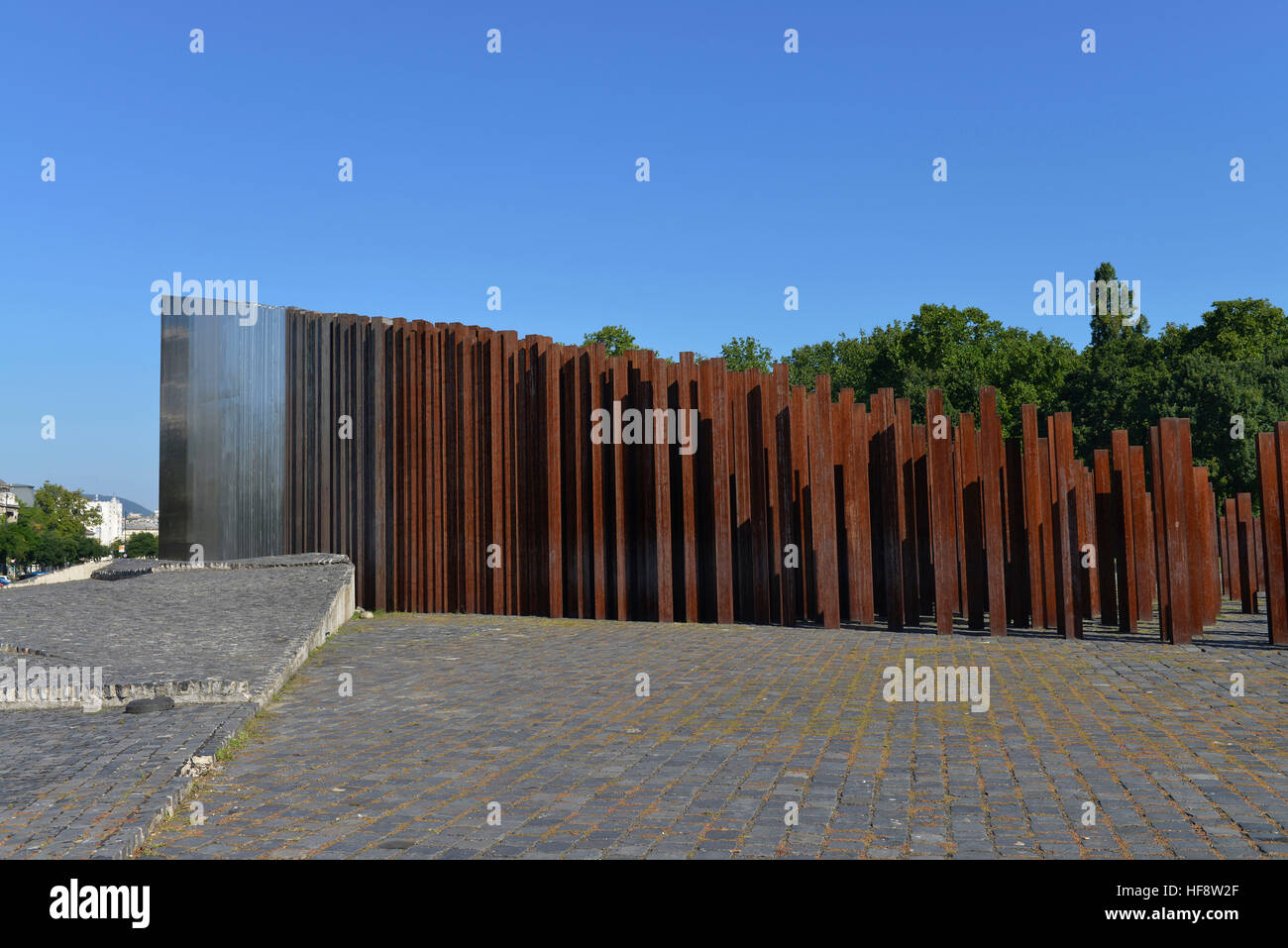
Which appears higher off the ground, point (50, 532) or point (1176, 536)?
point (50, 532)

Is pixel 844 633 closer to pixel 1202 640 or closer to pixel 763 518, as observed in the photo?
pixel 763 518

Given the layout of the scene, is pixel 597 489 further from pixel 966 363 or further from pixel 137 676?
pixel 966 363

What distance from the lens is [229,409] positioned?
16.7m

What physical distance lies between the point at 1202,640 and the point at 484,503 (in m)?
10.2

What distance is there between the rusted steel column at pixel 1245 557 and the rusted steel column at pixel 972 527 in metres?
5.45

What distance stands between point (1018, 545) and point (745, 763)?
953 cm

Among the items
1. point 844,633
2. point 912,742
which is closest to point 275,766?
point 912,742

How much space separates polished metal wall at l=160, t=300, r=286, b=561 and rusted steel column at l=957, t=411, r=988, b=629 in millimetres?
10779

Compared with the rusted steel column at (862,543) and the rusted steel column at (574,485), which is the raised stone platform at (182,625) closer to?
the rusted steel column at (574,485)

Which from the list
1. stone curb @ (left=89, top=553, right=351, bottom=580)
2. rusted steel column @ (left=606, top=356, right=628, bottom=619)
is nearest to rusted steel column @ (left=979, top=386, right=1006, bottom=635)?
rusted steel column @ (left=606, top=356, right=628, bottom=619)

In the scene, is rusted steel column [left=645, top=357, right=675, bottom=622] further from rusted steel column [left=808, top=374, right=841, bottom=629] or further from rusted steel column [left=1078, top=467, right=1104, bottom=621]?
rusted steel column [left=1078, top=467, right=1104, bottom=621]

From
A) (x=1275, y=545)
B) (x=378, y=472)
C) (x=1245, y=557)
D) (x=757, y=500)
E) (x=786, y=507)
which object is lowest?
(x=1245, y=557)

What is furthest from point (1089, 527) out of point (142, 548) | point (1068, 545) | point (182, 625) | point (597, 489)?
point (142, 548)

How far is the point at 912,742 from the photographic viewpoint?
6676 mm
